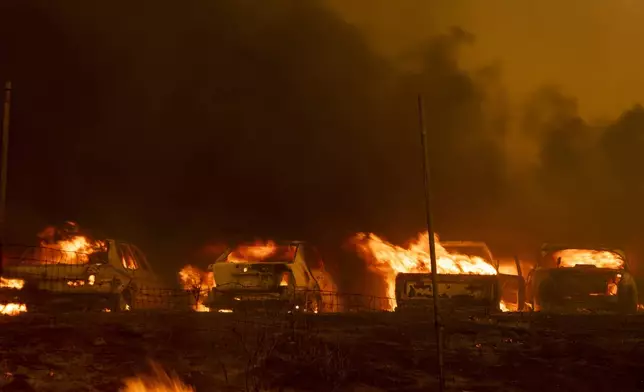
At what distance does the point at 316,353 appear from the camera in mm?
7609

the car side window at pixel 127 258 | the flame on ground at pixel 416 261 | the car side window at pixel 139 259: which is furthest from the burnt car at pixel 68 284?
the flame on ground at pixel 416 261

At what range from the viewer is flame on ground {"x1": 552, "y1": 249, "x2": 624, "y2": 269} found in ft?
46.6

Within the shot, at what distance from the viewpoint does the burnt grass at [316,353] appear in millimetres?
7129

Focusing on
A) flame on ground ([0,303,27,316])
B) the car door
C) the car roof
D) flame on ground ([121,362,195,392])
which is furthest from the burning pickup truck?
the car roof

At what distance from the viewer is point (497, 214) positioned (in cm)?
2311

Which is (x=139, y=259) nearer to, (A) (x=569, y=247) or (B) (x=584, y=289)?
(B) (x=584, y=289)

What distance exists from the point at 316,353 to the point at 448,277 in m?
4.93

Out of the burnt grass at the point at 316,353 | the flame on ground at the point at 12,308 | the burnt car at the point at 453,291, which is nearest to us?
the burnt grass at the point at 316,353

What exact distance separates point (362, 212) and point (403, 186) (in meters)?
1.90

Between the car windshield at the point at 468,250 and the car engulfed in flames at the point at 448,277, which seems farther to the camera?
the car windshield at the point at 468,250

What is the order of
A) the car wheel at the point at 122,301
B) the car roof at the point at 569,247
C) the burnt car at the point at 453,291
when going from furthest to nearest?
1. the car roof at the point at 569,247
2. the car wheel at the point at 122,301
3. the burnt car at the point at 453,291

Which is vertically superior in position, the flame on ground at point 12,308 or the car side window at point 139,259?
the car side window at point 139,259

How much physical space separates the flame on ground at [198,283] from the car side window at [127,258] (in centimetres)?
121

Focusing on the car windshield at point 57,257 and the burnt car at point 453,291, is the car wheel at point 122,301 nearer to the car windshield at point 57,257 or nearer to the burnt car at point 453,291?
the car windshield at point 57,257
